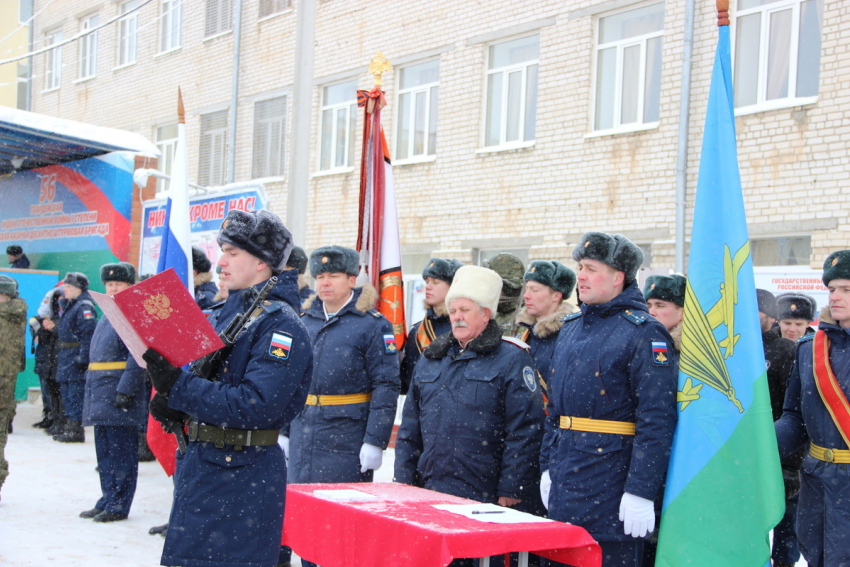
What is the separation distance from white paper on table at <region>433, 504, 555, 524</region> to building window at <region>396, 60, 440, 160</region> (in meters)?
10.6

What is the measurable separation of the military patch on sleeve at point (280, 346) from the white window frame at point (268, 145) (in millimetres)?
13669

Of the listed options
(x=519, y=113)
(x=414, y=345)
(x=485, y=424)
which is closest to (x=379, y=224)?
(x=414, y=345)

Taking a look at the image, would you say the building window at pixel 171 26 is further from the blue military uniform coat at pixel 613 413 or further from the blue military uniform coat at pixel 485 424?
the blue military uniform coat at pixel 613 413

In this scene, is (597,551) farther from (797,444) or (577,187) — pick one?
(577,187)

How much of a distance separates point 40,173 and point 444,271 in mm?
9693

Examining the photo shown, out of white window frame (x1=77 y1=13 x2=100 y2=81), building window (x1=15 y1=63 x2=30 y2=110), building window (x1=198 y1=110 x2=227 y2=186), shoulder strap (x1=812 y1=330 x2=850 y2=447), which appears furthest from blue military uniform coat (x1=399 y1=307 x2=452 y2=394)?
building window (x1=15 y1=63 x2=30 y2=110)

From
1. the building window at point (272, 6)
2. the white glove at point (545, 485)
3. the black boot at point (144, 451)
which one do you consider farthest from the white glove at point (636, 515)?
the building window at point (272, 6)

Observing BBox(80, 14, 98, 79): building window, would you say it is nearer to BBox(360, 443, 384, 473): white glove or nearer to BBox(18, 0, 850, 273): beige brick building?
BBox(18, 0, 850, 273): beige brick building

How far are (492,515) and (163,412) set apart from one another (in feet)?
4.03

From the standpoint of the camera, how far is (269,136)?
658 inches


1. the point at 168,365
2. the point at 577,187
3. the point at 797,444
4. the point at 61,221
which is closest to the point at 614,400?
the point at 797,444

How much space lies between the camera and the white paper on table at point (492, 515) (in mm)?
3043

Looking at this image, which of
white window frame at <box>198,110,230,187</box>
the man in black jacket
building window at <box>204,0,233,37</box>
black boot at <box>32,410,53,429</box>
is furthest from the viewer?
white window frame at <box>198,110,230,187</box>

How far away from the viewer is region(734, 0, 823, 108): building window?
9.35 m
